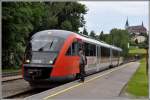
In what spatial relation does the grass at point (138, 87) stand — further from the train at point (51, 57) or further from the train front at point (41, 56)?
the train front at point (41, 56)

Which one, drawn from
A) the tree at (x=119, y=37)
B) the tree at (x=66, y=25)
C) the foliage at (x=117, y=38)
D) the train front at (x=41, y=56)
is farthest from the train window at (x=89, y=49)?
the tree at (x=119, y=37)

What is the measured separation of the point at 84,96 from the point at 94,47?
16.9m

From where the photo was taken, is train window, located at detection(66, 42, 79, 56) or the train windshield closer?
the train windshield

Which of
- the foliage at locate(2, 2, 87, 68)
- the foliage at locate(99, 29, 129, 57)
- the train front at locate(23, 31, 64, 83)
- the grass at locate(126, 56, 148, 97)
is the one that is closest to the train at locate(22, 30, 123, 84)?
the train front at locate(23, 31, 64, 83)

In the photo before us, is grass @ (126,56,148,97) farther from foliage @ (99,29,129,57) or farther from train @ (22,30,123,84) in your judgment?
foliage @ (99,29,129,57)

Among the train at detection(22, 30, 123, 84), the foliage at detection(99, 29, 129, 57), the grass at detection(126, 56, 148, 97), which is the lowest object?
the grass at detection(126, 56, 148, 97)

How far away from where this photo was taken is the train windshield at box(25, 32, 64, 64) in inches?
858

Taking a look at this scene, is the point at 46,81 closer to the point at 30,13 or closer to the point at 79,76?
the point at 79,76

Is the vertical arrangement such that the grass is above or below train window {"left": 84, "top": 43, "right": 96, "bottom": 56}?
below

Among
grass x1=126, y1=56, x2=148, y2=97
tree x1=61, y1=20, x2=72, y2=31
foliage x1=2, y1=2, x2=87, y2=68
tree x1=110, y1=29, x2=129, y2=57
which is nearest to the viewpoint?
grass x1=126, y1=56, x2=148, y2=97

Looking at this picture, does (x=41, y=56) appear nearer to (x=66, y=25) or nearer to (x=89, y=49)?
(x=89, y=49)

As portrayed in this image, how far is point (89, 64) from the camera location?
3098cm

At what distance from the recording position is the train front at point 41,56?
21.2 meters

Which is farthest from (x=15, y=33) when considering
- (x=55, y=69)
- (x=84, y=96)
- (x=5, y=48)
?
(x=84, y=96)
